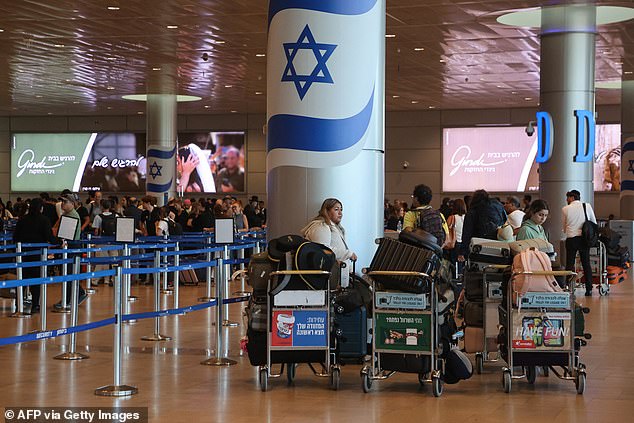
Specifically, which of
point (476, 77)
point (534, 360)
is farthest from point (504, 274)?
point (476, 77)

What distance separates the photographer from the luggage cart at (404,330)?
800 cm

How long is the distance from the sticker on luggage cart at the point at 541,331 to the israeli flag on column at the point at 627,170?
2129 centimetres

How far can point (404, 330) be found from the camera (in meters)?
8.09

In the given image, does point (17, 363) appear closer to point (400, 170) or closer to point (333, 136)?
point (333, 136)

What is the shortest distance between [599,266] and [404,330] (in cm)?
987

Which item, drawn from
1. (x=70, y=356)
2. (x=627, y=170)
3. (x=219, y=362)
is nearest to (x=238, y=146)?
(x=627, y=170)

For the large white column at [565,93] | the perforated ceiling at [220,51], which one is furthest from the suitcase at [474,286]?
the large white column at [565,93]

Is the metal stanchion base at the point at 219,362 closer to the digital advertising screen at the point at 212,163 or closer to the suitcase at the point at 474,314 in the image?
the suitcase at the point at 474,314

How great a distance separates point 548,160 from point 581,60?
5.87 feet

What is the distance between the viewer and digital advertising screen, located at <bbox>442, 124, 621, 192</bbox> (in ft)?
119

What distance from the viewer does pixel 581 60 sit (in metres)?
18.1

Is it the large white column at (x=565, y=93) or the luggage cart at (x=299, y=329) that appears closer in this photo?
the luggage cart at (x=299, y=329)

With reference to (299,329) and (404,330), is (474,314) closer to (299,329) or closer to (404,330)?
(404,330)

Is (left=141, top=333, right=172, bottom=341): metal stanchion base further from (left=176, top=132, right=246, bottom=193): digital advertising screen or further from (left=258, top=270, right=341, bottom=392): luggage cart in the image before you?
(left=176, top=132, right=246, bottom=193): digital advertising screen
